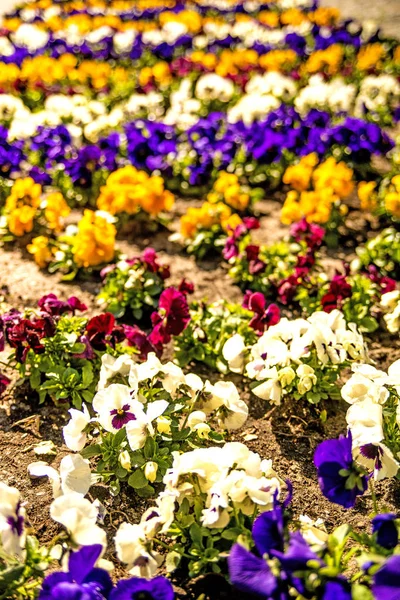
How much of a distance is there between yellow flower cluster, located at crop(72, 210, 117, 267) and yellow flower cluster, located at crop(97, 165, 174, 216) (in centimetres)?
44

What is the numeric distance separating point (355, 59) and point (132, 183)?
4530 mm

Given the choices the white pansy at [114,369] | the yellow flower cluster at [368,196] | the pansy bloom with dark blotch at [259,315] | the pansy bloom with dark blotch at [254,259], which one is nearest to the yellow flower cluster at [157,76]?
A: the yellow flower cluster at [368,196]

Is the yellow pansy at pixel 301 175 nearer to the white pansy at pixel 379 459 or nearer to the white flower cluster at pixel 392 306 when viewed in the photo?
the white flower cluster at pixel 392 306

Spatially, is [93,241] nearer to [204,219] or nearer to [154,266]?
[154,266]

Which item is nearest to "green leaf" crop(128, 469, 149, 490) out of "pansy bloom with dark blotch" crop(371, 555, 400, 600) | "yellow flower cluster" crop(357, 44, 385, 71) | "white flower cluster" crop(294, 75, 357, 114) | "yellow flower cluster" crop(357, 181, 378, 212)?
"pansy bloom with dark blotch" crop(371, 555, 400, 600)

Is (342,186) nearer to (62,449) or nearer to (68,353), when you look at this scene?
(68,353)

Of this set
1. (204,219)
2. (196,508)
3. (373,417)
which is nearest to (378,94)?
(204,219)

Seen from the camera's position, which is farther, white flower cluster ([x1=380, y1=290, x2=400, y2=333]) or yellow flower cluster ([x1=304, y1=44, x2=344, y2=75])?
yellow flower cluster ([x1=304, y1=44, x2=344, y2=75])

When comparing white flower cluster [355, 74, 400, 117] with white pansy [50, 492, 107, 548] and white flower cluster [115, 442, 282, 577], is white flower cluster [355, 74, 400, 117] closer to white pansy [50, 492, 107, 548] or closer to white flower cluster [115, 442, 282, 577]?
white flower cluster [115, 442, 282, 577]

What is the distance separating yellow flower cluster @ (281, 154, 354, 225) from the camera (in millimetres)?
4238

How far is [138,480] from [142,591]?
2.23 ft

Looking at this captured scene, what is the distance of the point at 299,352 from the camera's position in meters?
2.68

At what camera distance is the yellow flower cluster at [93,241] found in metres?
3.80

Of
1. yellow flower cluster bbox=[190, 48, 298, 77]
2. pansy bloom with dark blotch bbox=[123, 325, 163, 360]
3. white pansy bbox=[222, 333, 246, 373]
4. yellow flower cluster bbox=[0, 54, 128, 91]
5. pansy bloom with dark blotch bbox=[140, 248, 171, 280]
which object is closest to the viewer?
white pansy bbox=[222, 333, 246, 373]
